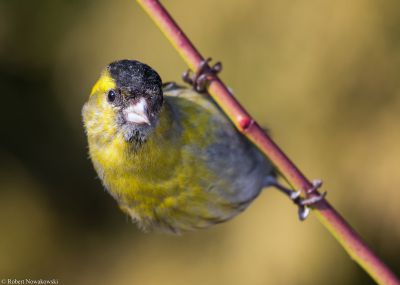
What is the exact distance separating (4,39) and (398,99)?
3.00 metres

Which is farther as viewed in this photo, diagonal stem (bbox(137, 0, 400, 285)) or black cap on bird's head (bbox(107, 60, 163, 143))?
black cap on bird's head (bbox(107, 60, 163, 143))

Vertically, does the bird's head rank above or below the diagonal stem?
above

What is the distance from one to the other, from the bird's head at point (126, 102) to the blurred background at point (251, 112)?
2.14 m

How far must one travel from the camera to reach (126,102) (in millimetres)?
1929

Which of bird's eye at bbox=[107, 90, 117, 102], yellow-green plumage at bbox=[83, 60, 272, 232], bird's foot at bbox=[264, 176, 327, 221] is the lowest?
bird's foot at bbox=[264, 176, 327, 221]

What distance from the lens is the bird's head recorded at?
188 cm

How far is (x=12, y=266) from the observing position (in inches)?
188

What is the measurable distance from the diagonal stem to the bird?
19cm

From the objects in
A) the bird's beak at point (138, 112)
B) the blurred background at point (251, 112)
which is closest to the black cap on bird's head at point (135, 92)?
the bird's beak at point (138, 112)

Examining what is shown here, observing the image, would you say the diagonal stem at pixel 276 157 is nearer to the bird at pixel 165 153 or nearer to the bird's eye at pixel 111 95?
the bird at pixel 165 153

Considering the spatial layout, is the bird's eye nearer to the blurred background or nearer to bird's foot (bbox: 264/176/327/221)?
bird's foot (bbox: 264/176/327/221)

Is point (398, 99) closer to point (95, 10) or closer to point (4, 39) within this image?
point (95, 10)

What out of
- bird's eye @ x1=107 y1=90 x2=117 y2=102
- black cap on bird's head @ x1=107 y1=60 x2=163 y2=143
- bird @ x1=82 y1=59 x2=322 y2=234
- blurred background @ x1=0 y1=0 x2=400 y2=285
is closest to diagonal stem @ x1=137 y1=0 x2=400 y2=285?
bird @ x1=82 y1=59 x2=322 y2=234

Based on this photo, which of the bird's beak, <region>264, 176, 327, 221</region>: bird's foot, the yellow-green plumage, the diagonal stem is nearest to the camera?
the diagonal stem
